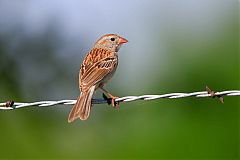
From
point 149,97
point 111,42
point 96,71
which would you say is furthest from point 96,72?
point 149,97

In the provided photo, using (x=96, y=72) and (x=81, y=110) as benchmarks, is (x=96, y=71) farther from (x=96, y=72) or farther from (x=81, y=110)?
(x=81, y=110)

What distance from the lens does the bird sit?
732 cm

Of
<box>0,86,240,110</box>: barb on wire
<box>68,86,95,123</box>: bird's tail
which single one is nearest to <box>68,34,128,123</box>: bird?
<box>68,86,95,123</box>: bird's tail

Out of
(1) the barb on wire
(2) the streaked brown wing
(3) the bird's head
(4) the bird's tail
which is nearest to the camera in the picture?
(1) the barb on wire

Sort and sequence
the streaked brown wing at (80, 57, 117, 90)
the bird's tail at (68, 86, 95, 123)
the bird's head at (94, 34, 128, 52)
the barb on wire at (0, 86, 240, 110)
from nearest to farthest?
the barb on wire at (0, 86, 240, 110) < the bird's tail at (68, 86, 95, 123) < the streaked brown wing at (80, 57, 117, 90) < the bird's head at (94, 34, 128, 52)

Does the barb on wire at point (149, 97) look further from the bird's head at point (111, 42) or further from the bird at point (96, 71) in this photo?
the bird's head at point (111, 42)

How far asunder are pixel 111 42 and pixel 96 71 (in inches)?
35.1

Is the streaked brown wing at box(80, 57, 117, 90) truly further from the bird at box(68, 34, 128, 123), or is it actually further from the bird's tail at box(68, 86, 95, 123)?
the bird's tail at box(68, 86, 95, 123)

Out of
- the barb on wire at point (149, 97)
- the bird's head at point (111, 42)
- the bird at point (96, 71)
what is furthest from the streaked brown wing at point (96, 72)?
the barb on wire at point (149, 97)

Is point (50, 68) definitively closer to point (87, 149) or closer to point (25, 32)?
point (25, 32)

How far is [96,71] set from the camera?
8.02 meters

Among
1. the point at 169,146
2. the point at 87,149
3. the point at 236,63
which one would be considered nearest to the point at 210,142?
the point at 169,146

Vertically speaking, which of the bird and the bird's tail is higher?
the bird

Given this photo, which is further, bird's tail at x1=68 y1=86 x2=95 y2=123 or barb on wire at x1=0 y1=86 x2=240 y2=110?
bird's tail at x1=68 y1=86 x2=95 y2=123
